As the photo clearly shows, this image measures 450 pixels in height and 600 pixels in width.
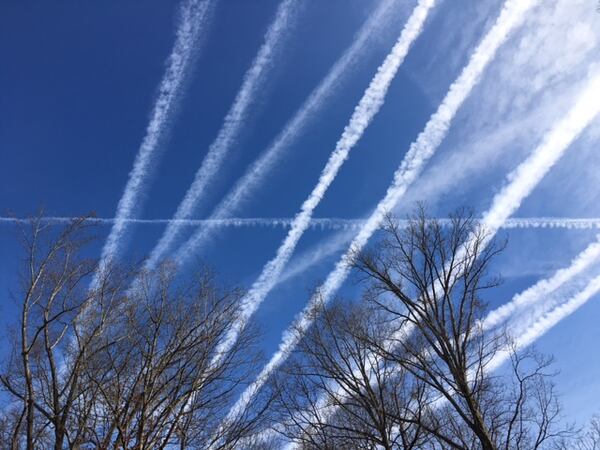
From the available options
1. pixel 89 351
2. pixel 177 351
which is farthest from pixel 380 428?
pixel 89 351

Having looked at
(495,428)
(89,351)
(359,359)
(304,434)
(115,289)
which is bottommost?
(495,428)

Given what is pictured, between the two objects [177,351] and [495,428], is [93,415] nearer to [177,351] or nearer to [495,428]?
[177,351]

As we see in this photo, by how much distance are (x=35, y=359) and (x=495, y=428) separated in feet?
41.2

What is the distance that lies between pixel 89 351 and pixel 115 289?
1.74 metres

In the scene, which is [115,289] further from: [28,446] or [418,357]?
[418,357]

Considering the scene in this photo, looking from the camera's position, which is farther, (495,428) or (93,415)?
(495,428)

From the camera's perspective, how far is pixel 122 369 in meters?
9.74

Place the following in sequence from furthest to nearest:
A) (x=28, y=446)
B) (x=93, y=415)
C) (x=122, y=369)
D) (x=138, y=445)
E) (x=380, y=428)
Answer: (x=380, y=428) < (x=122, y=369) < (x=93, y=415) < (x=138, y=445) < (x=28, y=446)

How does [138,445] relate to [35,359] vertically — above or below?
below

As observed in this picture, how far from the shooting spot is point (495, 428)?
36.6ft

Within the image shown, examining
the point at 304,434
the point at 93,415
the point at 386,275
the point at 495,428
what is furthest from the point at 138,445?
the point at 495,428

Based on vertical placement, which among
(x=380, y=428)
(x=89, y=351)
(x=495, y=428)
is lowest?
(x=495, y=428)

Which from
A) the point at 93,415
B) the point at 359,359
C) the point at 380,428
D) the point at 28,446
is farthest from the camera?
the point at 359,359

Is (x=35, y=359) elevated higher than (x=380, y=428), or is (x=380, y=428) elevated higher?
(x=35, y=359)
